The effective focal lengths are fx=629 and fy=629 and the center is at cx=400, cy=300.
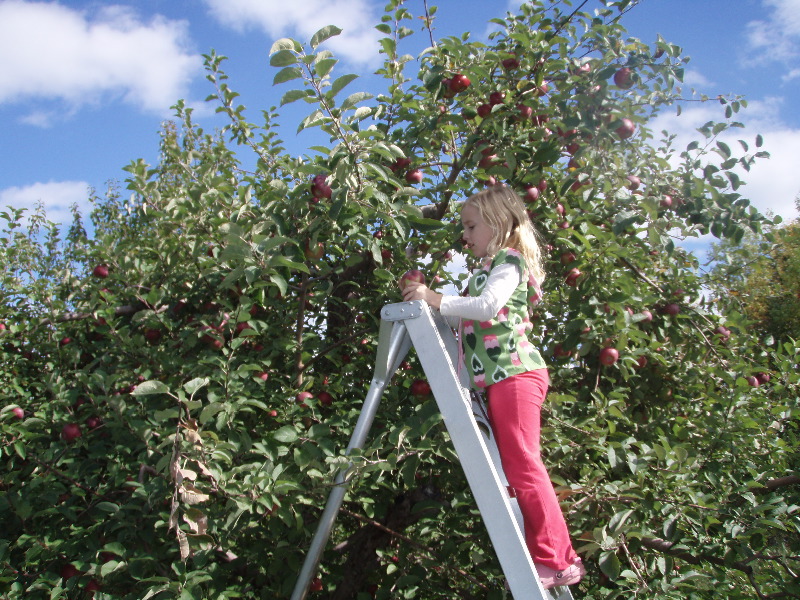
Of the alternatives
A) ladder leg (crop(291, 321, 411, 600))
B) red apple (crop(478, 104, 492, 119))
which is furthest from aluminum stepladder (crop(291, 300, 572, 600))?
red apple (crop(478, 104, 492, 119))

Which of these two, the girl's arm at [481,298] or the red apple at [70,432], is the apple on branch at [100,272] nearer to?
the red apple at [70,432]

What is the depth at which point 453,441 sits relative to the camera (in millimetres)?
1457

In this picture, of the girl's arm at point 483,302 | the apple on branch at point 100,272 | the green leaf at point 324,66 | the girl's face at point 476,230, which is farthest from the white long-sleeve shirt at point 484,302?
the apple on branch at point 100,272

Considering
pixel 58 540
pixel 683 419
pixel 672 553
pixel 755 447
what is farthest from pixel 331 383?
pixel 755 447

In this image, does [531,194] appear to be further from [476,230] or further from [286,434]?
[286,434]

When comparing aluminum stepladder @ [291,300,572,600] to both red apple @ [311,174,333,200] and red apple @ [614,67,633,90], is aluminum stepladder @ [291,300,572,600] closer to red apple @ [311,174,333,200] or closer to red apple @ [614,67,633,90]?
red apple @ [311,174,333,200]

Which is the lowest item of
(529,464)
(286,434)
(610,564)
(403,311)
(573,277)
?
(610,564)

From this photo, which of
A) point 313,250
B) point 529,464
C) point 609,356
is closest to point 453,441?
point 529,464

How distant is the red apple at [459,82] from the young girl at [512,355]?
775 mm

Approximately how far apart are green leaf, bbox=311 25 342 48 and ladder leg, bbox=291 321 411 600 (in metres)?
0.78

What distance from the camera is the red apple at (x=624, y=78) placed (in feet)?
7.09

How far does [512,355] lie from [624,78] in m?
1.13

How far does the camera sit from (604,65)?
2.19m

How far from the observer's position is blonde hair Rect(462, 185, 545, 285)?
74.2 inches
